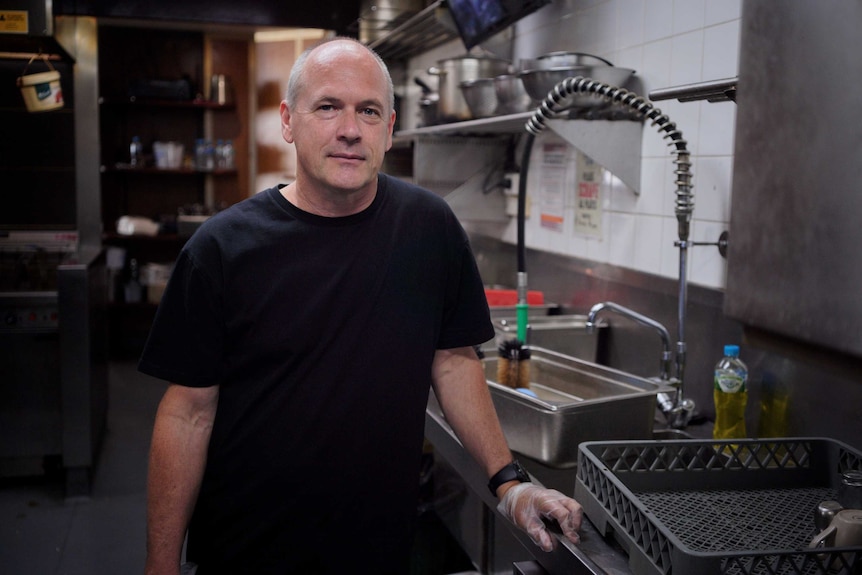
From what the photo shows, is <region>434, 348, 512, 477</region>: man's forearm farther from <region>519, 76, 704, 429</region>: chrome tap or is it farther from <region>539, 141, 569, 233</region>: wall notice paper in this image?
<region>539, 141, 569, 233</region>: wall notice paper

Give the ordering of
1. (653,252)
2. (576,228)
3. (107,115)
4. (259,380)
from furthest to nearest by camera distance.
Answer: (107,115)
(576,228)
(653,252)
(259,380)

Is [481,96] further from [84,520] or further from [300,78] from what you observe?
[84,520]

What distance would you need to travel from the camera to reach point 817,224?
73 centimetres

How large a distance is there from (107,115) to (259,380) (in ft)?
18.8

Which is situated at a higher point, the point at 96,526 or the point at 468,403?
the point at 468,403

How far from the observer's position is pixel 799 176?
745 millimetres

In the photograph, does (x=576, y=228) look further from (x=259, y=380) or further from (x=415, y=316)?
(x=259, y=380)

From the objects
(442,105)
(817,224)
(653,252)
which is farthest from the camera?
(442,105)

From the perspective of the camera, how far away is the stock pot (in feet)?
10.9

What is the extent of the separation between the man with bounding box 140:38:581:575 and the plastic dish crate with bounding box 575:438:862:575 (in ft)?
0.39

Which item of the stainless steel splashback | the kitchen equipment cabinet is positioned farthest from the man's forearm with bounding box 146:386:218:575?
the kitchen equipment cabinet

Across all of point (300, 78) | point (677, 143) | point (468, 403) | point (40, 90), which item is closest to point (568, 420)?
point (468, 403)

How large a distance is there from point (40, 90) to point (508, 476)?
316 cm

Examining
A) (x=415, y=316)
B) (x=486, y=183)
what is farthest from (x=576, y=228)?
(x=415, y=316)
